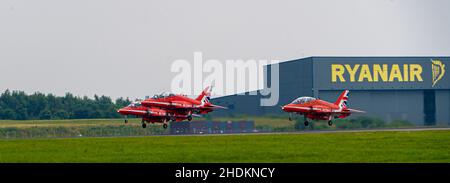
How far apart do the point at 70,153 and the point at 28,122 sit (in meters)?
56.8

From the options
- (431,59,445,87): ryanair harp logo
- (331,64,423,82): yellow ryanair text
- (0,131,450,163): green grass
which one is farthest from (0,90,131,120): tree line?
(0,131,450,163): green grass

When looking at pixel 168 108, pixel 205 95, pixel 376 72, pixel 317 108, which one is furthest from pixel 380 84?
pixel 168 108

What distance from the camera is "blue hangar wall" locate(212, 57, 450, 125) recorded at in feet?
315

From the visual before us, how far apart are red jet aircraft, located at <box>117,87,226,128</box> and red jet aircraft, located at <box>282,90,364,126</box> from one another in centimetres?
974

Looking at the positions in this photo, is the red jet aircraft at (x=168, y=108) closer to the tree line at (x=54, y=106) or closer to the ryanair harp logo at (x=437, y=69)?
the tree line at (x=54, y=106)

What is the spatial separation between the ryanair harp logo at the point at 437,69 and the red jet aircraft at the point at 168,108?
100ft

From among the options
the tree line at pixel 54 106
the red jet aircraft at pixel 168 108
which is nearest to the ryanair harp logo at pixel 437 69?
the red jet aircraft at pixel 168 108

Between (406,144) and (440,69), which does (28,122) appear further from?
(406,144)

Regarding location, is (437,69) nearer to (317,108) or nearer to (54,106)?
(317,108)

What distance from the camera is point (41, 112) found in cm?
10375

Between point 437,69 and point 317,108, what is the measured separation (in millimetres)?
29663

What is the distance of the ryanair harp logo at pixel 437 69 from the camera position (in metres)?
101
